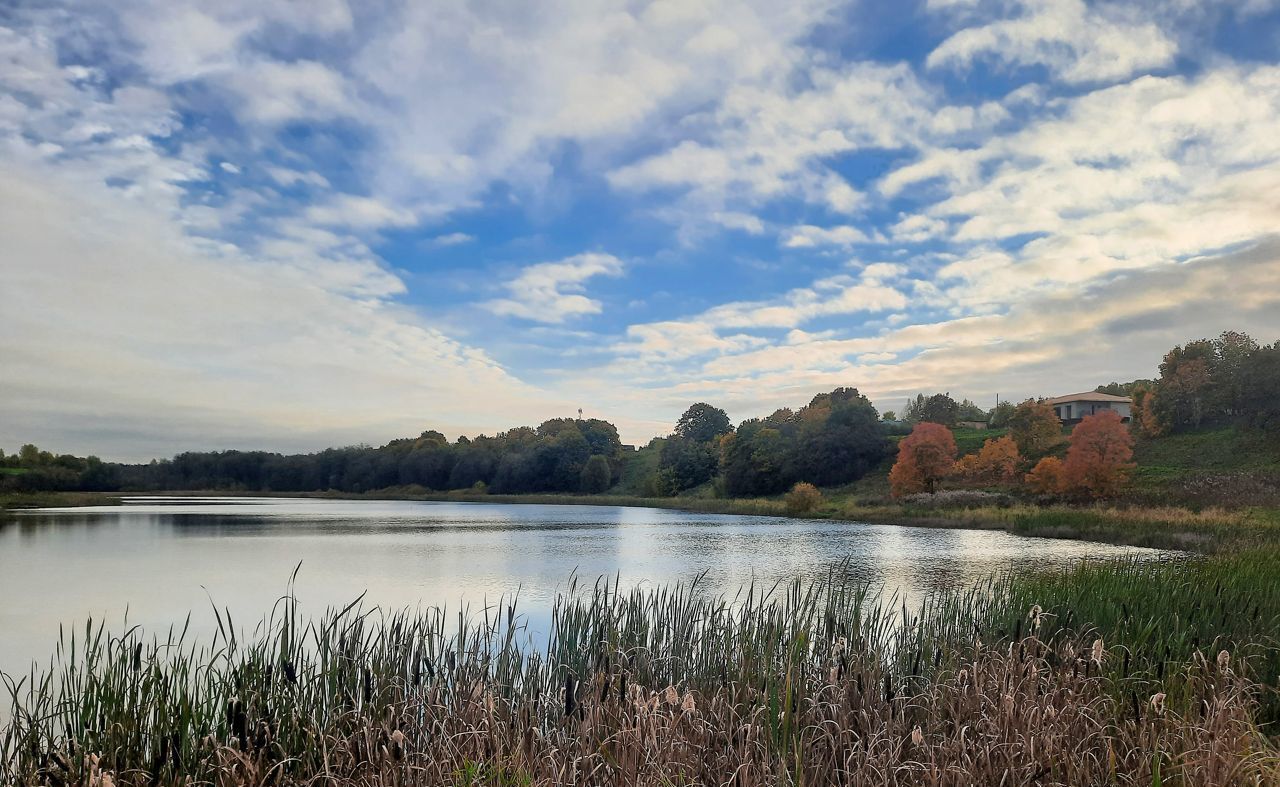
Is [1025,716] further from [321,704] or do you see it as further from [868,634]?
[321,704]

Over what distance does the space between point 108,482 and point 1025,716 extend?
107 meters

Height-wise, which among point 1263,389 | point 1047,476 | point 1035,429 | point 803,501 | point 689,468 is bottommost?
point 803,501

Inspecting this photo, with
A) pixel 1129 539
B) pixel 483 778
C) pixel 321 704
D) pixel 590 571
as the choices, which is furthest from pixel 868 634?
pixel 1129 539

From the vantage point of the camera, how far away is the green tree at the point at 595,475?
100 m

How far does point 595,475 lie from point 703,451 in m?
16.5

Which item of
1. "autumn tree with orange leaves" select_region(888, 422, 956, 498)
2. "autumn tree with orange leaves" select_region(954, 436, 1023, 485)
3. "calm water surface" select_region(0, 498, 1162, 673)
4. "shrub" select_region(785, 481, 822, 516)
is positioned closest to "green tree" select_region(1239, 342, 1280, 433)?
"autumn tree with orange leaves" select_region(954, 436, 1023, 485)

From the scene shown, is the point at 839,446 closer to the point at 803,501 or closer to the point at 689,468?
the point at 689,468

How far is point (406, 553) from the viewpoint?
93.5ft

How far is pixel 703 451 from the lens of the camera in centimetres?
9181

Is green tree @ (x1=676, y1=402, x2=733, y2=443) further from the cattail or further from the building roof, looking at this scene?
the cattail

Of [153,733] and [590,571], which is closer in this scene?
[153,733]

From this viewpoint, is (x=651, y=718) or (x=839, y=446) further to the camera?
(x=839, y=446)

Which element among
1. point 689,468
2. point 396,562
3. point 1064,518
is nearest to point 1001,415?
point 689,468

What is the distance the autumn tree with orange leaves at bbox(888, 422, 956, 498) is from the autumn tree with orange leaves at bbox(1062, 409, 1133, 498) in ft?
33.7
